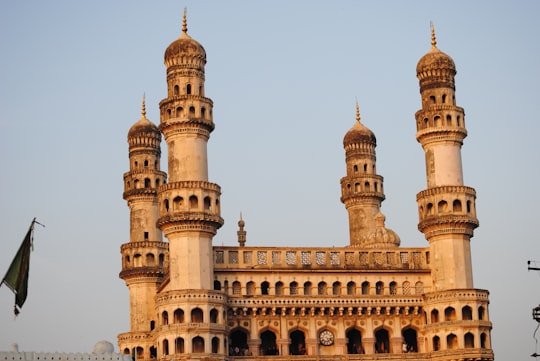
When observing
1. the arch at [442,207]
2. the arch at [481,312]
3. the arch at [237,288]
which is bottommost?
the arch at [481,312]

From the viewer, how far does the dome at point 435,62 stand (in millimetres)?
69375

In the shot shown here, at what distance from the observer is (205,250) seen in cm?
6262

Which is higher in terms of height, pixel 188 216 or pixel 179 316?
pixel 188 216

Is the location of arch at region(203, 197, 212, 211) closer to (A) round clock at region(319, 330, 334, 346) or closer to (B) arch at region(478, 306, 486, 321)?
(A) round clock at region(319, 330, 334, 346)

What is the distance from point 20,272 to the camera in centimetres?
3750

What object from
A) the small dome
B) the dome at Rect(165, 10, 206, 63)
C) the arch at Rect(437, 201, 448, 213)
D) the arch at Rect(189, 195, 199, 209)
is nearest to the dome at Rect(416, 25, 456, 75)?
the arch at Rect(437, 201, 448, 213)

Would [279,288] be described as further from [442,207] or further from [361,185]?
[361,185]

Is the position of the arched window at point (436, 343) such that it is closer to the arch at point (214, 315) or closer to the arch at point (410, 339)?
the arch at point (410, 339)

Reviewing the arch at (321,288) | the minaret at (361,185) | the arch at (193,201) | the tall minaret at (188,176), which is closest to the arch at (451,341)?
the arch at (321,288)

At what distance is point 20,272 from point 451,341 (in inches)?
1324

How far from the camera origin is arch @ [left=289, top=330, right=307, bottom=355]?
66625 millimetres

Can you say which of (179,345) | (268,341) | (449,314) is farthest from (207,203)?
(449,314)

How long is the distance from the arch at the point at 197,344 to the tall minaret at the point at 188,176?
2.79 metres

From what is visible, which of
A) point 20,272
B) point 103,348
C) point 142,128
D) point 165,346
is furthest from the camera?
point 142,128
